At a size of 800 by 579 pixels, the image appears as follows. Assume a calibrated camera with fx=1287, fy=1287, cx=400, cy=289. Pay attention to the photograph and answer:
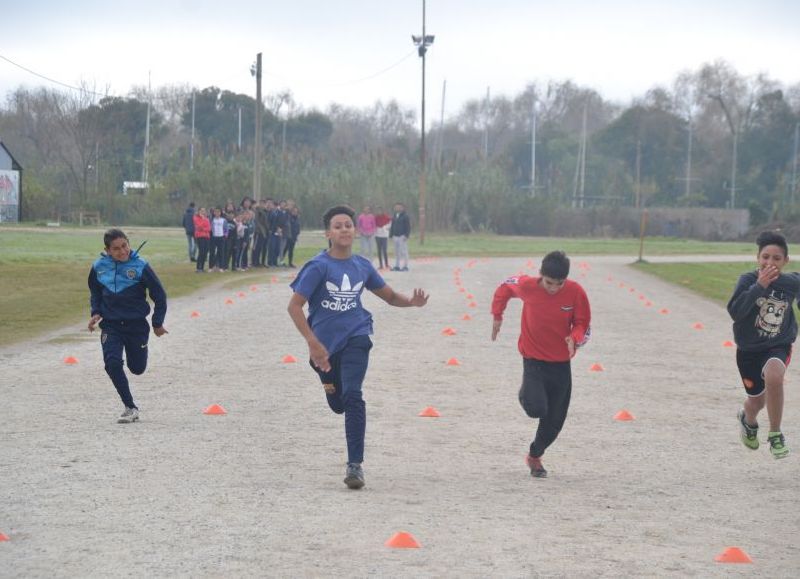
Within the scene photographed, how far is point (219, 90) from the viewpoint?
374 feet

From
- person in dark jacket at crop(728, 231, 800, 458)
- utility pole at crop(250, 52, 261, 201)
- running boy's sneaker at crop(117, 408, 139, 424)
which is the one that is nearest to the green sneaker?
person in dark jacket at crop(728, 231, 800, 458)

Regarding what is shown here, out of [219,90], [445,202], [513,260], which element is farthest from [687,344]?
[219,90]

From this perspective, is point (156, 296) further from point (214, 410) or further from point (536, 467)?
point (536, 467)

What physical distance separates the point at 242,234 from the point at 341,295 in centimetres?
2660

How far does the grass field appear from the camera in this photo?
846 inches

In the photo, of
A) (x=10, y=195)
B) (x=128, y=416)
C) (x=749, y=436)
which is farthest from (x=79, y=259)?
(x=749, y=436)

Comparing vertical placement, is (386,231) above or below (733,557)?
above

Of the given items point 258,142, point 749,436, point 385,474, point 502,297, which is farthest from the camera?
point 258,142

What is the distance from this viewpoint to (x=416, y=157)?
337ft

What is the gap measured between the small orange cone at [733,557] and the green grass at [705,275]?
20.6 meters

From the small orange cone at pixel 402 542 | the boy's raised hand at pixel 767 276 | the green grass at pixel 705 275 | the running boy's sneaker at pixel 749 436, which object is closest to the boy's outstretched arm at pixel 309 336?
the small orange cone at pixel 402 542

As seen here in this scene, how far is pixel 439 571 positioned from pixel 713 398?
7.35m

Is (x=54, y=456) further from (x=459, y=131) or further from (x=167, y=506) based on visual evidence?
(x=459, y=131)

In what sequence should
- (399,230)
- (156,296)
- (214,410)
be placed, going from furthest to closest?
(399,230)
(214,410)
(156,296)
